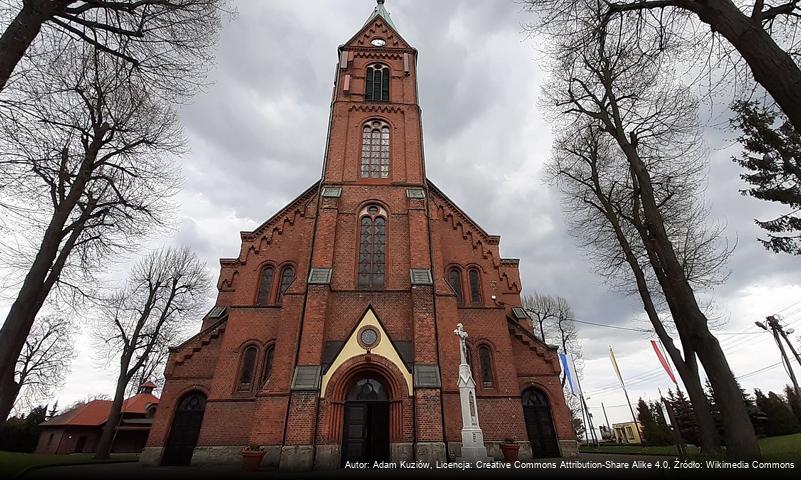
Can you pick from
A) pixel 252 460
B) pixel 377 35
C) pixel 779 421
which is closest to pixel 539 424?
pixel 252 460

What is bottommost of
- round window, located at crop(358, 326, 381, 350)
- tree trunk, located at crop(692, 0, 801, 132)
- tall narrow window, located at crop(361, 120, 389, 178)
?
round window, located at crop(358, 326, 381, 350)

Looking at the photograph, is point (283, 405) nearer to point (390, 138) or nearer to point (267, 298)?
point (267, 298)

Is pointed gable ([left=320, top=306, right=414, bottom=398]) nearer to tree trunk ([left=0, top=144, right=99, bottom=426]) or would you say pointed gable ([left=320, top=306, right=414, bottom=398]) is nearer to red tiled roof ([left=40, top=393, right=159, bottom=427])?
tree trunk ([left=0, top=144, right=99, bottom=426])

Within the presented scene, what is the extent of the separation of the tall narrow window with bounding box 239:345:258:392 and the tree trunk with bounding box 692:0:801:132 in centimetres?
1714

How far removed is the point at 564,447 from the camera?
1470 centimetres

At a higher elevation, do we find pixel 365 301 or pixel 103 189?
pixel 103 189

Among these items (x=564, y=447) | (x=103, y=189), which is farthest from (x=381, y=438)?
(x=103, y=189)

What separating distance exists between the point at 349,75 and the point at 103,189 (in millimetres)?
15508

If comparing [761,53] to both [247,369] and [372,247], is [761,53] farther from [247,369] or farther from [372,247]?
[247,369]

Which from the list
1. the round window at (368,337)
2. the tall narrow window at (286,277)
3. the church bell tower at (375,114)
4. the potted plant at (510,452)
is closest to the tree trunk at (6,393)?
the round window at (368,337)

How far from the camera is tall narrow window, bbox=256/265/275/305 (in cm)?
1752

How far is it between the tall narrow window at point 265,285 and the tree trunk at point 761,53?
17.3 metres

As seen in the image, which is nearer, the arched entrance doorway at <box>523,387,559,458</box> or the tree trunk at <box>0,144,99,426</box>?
the tree trunk at <box>0,144,99,426</box>

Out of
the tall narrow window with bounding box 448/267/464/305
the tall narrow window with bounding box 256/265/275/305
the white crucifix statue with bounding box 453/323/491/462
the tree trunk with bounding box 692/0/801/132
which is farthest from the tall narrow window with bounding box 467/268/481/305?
the tree trunk with bounding box 692/0/801/132
